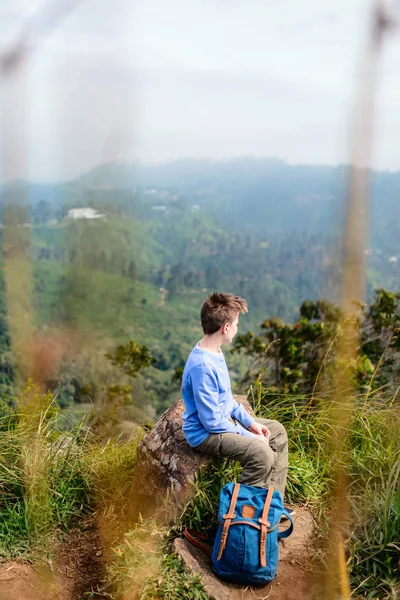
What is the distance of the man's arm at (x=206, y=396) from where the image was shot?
3285 millimetres

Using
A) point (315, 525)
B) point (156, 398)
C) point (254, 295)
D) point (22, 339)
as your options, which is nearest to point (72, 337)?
point (22, 339)

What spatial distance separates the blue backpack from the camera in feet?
10.2

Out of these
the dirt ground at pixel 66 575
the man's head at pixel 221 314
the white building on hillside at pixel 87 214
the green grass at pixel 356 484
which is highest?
the white building on hillside at pixel 87 214

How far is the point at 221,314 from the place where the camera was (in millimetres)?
3318

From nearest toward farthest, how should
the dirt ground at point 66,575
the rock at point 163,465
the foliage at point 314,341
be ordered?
the dirt ground at point 66,575 → the rock at point 163,465 → the foliage at point 314,341

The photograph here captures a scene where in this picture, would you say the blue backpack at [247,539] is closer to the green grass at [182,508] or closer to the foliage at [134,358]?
the green grass at [182,508]

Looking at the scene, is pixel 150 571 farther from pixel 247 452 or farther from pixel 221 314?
pixel 221 314

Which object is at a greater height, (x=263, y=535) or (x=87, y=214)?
(x=87, y=214)

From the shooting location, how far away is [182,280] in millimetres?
17891

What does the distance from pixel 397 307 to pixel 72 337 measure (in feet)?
21.4

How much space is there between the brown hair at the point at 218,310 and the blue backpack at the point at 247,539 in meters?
0.89

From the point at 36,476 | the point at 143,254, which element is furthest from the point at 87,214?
the point at 36,476

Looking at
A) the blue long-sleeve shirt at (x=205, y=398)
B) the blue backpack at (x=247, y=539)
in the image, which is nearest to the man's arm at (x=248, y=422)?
the blue long-sleeve shirt at (x=205, y=398)

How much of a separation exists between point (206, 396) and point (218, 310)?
1.56ft
